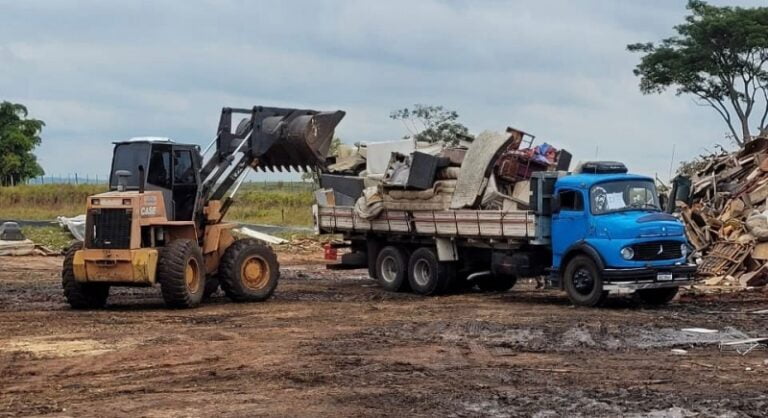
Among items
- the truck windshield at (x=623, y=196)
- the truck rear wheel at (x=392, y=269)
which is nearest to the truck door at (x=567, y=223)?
the truck windshield at (x=623, y=196)

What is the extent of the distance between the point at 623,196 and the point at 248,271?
7.09m

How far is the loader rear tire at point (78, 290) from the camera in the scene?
19.5 meters

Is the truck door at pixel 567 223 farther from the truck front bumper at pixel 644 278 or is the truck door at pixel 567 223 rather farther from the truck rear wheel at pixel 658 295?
the truck rear wheel at pixel 658 295

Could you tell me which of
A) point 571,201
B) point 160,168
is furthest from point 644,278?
point 160,168

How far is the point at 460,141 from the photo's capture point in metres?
24.8

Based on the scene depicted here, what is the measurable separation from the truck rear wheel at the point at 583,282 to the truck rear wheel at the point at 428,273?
3621 millimetres

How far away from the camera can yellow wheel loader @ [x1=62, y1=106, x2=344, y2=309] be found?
18766 millimetres

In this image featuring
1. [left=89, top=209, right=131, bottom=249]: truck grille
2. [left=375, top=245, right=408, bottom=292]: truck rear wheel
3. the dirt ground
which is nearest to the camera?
the dirt ground

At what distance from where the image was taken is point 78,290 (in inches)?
773

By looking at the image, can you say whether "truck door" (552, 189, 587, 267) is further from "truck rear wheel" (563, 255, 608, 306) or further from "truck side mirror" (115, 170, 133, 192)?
"truck side mirror" (115, 170, 133, 192)

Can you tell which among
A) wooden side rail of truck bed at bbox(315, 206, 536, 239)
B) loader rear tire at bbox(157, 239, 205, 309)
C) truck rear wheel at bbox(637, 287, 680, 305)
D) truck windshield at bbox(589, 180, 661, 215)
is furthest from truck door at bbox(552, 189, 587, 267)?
loader rear tire at bbox(157, 239, 205, 309)

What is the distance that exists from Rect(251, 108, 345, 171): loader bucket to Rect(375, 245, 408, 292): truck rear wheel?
Result: 4.27 m

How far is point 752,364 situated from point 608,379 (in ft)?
7.06

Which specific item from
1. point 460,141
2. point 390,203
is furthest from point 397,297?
point 460,141
